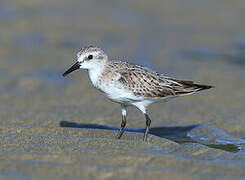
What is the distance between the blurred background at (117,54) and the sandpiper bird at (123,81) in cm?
122

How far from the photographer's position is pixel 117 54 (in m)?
12.7

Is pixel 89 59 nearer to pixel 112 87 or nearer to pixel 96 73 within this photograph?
pixel 96 73

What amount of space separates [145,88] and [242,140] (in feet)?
6.01

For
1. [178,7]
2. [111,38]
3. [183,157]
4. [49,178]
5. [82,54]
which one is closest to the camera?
[49,178]

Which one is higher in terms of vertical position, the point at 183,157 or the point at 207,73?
the point at 207,73

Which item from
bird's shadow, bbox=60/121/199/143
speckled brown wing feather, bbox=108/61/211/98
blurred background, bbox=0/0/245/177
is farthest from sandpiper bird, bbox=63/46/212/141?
blurred background, bbox=0/0/245/177

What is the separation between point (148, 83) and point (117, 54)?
16.0 ft

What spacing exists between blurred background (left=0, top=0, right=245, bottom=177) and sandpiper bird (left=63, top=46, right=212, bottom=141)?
4.01ft

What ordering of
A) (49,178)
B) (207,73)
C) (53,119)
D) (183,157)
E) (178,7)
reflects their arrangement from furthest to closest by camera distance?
(178,7) < (207,73) < (53,119) < (183,157) < (49,178)

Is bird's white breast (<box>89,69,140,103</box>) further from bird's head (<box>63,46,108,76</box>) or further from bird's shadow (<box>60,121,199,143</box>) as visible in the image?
bird's shadow (<box>60,121,199,143</box>)

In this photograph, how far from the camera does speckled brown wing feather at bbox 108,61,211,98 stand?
306 inches

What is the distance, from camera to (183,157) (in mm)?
6629

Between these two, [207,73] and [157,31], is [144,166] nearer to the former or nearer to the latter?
[207,73]

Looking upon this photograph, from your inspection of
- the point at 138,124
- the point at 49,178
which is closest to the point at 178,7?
the point at 138,124
